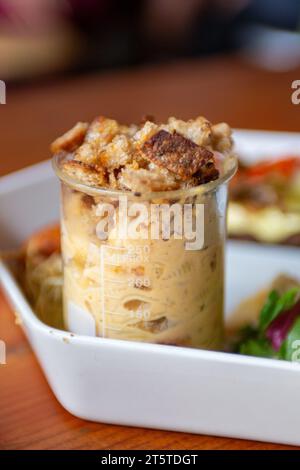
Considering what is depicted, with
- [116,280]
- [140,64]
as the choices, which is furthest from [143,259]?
[140,64]

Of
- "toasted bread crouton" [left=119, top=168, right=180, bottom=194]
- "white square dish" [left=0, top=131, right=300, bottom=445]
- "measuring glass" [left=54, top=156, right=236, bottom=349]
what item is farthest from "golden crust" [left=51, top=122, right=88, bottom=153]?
"white square dish" [left=0, top=131, right=300, bottom=445]

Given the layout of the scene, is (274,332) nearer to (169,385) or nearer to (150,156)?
(169,385)

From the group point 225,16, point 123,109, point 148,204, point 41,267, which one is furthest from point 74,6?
point 148,204

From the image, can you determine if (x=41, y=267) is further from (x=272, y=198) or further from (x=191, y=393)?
(x=272, y=198)

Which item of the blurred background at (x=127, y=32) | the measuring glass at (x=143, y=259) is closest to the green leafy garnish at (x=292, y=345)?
the measuring glass at (x=143, y=259)
